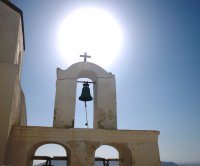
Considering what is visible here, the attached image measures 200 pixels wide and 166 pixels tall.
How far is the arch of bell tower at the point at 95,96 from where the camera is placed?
776 cm

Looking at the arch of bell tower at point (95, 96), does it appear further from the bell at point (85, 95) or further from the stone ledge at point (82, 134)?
the stone ledge at point (82, 134)

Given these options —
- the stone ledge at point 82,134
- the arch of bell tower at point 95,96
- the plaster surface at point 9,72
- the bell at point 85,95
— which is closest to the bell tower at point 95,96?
the arch of bell tower at point 95,96

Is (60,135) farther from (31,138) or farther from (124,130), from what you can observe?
(124,130)

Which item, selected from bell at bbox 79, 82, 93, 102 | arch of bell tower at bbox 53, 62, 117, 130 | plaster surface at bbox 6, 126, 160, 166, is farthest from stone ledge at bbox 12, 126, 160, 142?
bell at bbox 79, 82, 93, 102

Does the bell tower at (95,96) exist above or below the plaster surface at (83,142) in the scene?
above

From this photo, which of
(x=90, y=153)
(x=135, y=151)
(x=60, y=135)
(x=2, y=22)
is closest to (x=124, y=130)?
(x=135, y=151)

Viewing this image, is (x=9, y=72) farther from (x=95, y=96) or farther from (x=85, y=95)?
(x=95, y=96)

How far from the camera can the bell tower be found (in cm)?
776

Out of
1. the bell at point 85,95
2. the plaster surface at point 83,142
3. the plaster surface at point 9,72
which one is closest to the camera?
the plaster surface at point 9,72

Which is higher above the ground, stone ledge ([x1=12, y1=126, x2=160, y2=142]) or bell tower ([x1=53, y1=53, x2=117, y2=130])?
bell tower ([x1=53, y1=53, x2=117, y2=130])

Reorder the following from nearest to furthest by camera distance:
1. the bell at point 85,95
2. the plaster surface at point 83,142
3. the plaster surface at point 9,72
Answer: the plaster surface at point 9,72 → the plaster surface at point 83,142 → the bell at point 85,95

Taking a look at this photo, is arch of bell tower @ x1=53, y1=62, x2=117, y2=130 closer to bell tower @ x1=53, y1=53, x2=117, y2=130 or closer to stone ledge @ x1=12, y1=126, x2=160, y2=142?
bell tower @ x1=53, y1=53, x2=117, y2=130

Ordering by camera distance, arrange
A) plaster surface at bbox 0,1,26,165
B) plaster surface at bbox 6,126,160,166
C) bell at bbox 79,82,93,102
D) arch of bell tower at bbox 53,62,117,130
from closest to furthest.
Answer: plaster surface at bbox 0,1,26,165, plaster surface at bbox 6,126,160,166, arch of bell tower at bbox 53,62,117,130, bell at bbox 79,82,93,102

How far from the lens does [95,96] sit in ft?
28.6
